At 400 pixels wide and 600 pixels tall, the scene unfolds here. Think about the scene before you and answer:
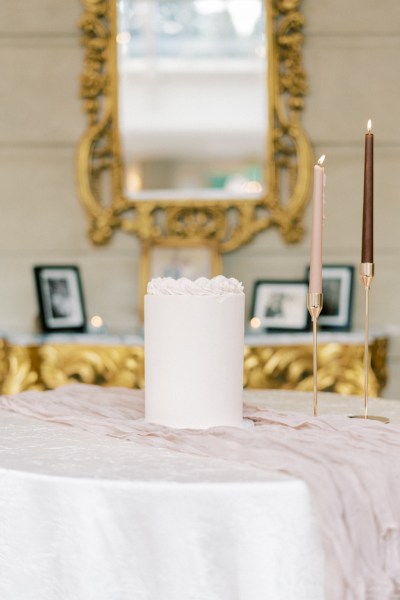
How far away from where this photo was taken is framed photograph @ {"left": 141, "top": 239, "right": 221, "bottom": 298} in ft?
10.3

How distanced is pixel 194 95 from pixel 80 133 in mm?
481

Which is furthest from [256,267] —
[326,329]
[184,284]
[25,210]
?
[184,284]

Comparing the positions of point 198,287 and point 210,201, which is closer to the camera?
point 198,287

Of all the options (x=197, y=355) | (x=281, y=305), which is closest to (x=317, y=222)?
(x=197, y=355)

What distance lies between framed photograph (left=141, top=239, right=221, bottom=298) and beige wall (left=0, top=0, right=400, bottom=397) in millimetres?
87

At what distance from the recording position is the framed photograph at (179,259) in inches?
124

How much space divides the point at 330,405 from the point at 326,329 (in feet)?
5.62

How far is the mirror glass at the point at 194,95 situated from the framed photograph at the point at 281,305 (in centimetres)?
38

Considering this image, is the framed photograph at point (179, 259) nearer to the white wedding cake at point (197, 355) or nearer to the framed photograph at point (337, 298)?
the framed photograph at point (337, 298)

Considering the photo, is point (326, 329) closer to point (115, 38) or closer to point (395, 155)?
point (395, 155)

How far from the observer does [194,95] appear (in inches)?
125

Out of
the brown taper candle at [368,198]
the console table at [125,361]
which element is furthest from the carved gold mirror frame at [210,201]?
the brown taper candle at [368,198]

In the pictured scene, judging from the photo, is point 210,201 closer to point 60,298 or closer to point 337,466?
point 60,298

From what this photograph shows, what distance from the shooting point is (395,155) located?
10.6 ft
